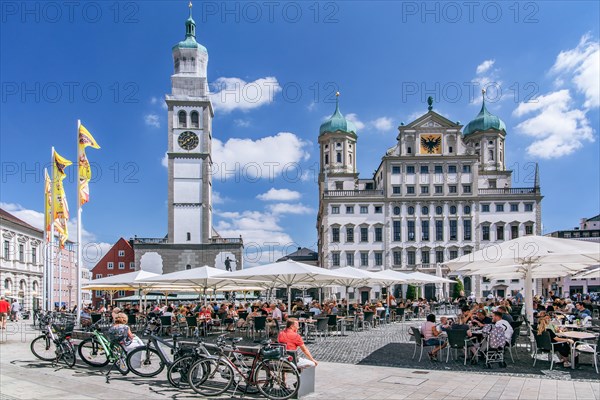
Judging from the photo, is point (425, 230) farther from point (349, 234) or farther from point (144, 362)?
point (144, 362)

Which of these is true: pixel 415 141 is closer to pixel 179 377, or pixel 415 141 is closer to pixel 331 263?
pixel 331 263

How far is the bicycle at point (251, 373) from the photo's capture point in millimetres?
8445

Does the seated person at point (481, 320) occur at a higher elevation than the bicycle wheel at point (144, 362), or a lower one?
higher

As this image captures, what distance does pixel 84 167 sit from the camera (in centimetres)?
2045

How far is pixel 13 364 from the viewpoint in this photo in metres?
12.6

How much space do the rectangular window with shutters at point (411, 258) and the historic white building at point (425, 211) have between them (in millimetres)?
117

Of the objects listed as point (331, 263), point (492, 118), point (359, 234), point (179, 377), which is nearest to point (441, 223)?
point (359, 234)

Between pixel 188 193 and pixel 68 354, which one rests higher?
pixel 188 193

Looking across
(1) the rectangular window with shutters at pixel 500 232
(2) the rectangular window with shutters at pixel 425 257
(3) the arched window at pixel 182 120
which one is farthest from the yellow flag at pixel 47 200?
(1) the rectangular window with shutters at pixel 500 232

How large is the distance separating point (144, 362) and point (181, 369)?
160cm

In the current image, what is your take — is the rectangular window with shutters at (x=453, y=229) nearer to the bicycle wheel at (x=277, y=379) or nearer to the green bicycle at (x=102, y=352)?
the green bicycle at (x=102, y=352)

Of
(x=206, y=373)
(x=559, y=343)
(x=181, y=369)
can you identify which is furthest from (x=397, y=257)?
(x=206, y=373)

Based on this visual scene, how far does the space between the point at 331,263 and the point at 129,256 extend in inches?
1085

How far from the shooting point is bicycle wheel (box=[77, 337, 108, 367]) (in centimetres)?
1155
